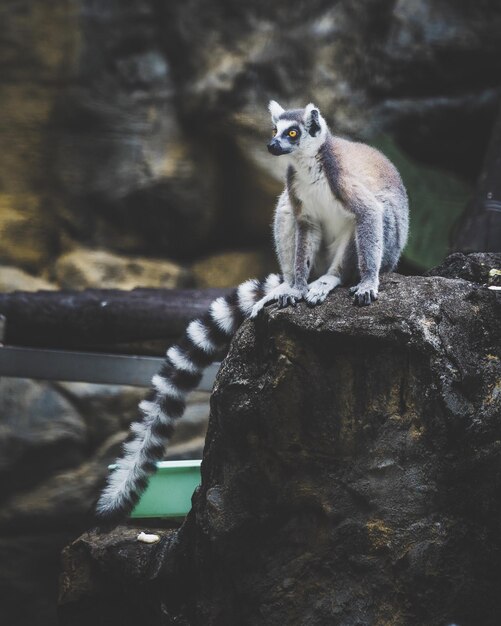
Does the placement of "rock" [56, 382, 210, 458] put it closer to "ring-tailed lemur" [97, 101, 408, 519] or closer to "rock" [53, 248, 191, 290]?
"rock" [53, 248, 191, 290]

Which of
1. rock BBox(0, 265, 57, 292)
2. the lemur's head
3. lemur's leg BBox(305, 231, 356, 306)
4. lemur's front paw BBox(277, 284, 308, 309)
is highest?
the lemur's head

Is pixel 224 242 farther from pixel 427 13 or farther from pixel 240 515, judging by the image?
pixel 240 515

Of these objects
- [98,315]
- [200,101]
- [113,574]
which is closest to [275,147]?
[113,574]

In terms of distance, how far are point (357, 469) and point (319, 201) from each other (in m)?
1.35

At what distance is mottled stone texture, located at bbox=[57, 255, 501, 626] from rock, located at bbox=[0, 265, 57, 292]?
15.6 ft

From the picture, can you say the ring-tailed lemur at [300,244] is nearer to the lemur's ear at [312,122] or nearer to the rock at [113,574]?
the lemur's ear at [312,122]

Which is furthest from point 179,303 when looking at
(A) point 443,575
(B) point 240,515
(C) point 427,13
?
(C) point 427,13

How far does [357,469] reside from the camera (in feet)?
10.8

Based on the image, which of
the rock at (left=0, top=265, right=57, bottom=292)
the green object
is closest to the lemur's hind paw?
the green object

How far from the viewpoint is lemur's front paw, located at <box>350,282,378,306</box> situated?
11.0 ft

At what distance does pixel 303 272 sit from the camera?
3.89 meters

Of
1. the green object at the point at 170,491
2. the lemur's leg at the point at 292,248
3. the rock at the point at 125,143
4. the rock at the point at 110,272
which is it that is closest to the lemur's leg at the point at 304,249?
the lemur's leg at the point at 292,248

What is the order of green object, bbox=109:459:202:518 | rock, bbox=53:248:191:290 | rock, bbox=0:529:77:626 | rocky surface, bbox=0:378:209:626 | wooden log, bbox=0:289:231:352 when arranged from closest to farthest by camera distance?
1. green object, bbox=109:459:202:518
2. wooden log, bbox=0:289:231:352
3. rock, bbox=0:529:77:626
4. rocky surface, bbox=0:378:209:626
5. rock, bbox=53:248:191:290

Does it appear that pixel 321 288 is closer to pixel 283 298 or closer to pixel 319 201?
pixel 283 298
